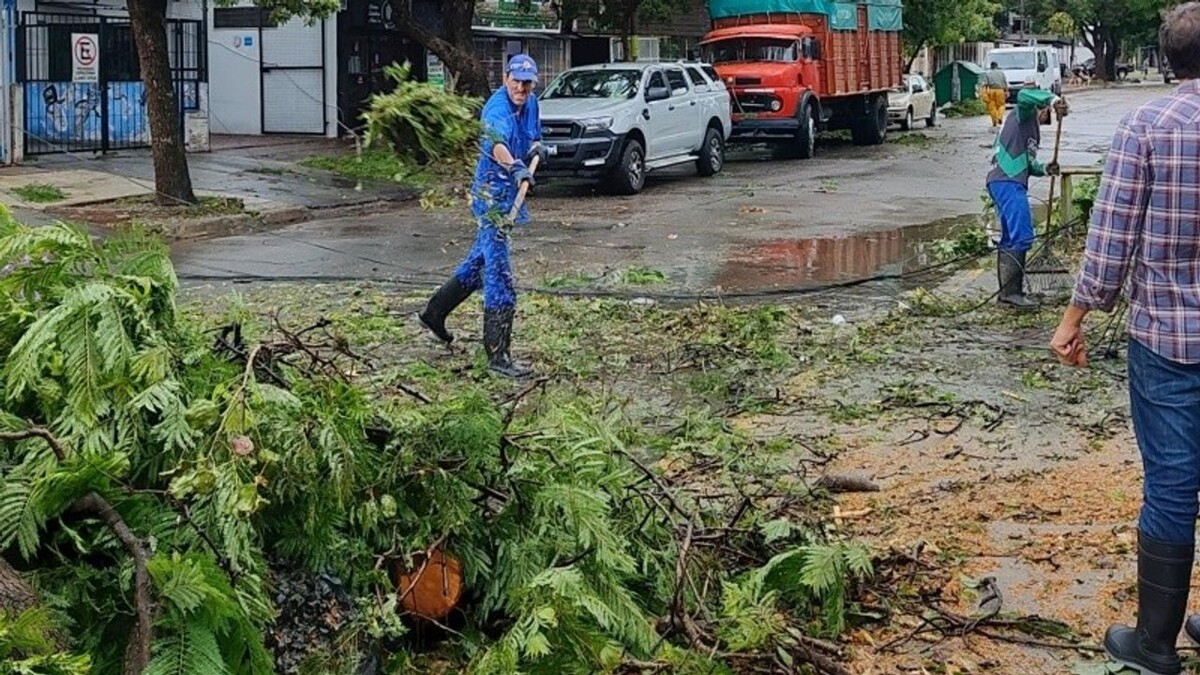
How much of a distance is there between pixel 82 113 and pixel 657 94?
877 cm

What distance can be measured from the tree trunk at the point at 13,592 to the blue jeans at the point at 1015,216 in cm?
828

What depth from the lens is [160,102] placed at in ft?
55.6

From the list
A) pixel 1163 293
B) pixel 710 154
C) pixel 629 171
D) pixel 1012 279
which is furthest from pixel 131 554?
pixel 710 154

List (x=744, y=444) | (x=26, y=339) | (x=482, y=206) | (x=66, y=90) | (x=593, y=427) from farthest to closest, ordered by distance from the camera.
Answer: (x=66, y=90) < (x=482, y=206) < (x=744, y=444) < (x=593, y=427) < (x=26, y=339)

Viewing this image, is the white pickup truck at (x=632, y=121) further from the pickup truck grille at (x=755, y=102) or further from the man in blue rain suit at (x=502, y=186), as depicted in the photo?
the man in blue rain suit at (x=502, y=186)

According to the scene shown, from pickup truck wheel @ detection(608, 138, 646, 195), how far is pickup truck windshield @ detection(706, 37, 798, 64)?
24.0 feet

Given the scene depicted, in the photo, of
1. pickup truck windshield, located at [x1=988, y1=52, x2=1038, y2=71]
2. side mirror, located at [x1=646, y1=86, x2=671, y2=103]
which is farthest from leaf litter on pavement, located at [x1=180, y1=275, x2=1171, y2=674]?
pickup truck windshield, located at [x1=988, y1=52, x2=1038, y2=71]

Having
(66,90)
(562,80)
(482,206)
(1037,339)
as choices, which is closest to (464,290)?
(482,206)

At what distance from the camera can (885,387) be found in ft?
26.2

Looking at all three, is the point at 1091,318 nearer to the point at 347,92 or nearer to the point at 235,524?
the point at 235,524

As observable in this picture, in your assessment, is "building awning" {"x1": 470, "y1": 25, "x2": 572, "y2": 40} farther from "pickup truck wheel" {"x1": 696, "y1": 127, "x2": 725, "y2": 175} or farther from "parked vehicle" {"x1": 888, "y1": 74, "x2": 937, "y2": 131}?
"parked vehicle" {"x1": 888, "y1": 74, "x2": 937, "y2": 131}

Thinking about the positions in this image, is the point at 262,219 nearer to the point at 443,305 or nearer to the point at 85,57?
the point at 85,57

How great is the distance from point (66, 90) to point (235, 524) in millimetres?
19488

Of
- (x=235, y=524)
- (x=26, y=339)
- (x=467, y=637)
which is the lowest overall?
(x=467, y=637)
